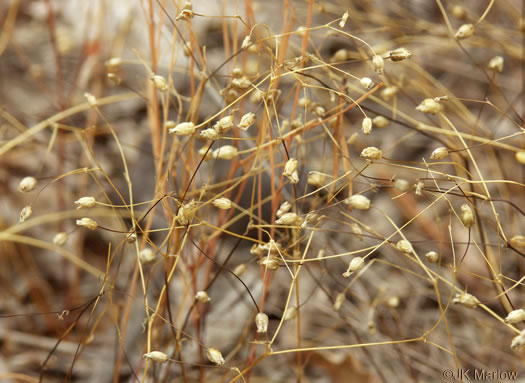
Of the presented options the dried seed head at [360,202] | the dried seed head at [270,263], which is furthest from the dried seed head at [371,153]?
the dried seed head at [270,263]

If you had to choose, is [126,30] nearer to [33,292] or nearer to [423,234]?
[33,292]

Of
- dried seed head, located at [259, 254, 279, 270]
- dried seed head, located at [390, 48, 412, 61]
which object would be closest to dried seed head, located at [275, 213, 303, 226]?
dried seed head, located at [259, 254, 279, 270]

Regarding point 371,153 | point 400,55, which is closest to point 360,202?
point 371,153

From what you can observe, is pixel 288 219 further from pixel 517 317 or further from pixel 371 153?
pixel 517 317

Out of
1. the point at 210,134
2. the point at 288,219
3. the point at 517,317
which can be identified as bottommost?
the point at 517,317

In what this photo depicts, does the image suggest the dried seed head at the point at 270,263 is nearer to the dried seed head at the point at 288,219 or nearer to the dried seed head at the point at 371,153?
the dried seed head at the point at 288,219

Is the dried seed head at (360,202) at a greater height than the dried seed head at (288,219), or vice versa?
the dried seed head at (288,219)

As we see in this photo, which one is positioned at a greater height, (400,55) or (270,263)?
(400,55)

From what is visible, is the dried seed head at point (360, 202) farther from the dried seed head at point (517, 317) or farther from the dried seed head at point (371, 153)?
the dried seed head at point (517, 317)

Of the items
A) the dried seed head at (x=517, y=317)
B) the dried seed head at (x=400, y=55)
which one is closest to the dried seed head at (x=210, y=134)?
the dried seed head at (x=400, y=55)

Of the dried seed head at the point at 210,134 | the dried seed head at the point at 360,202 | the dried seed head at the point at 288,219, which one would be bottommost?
the dried seed head at the point at 360,202

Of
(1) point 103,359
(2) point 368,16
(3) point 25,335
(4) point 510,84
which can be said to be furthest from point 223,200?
(4) point 510,84
